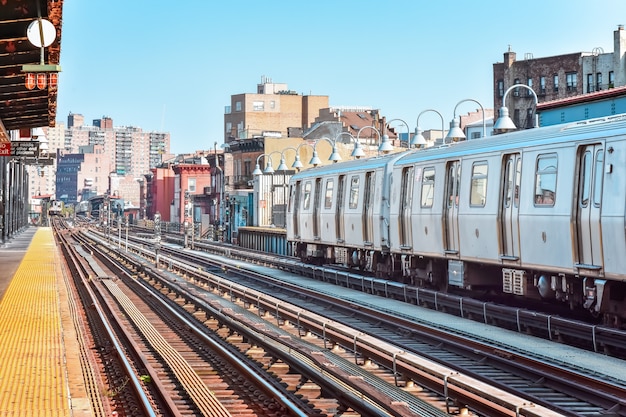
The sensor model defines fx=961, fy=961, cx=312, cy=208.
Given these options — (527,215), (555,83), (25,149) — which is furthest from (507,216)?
(555,83)

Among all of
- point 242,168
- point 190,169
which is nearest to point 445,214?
point 242,168

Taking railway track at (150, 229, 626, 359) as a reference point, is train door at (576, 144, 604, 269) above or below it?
above

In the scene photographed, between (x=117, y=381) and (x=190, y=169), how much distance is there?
10032 cm

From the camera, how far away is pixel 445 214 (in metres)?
21.8

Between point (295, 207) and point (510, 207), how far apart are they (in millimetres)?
18064

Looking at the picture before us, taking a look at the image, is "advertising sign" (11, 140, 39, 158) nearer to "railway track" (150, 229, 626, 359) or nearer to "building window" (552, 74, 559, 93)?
"railway track" (150, 229, 626, 359)

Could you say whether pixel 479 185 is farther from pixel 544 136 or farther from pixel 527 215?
pixel 544 136

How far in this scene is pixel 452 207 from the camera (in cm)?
2142

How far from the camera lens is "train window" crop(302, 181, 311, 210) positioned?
3391 cm

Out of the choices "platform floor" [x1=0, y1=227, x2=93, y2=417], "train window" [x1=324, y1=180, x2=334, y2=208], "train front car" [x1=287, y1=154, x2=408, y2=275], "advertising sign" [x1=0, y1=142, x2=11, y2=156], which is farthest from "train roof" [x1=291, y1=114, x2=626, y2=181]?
"advertising sign" [x1=0, y1=142, x2=11, y2=156]

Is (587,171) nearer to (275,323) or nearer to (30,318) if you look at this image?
(275,323)

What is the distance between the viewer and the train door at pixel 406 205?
24359mm

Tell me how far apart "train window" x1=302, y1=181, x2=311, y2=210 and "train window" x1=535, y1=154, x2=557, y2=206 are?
54.8 ft

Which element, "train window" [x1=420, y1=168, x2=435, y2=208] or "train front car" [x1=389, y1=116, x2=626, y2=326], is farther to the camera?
"train window" [x1=420, y1=168, x2=435, y2=208]
